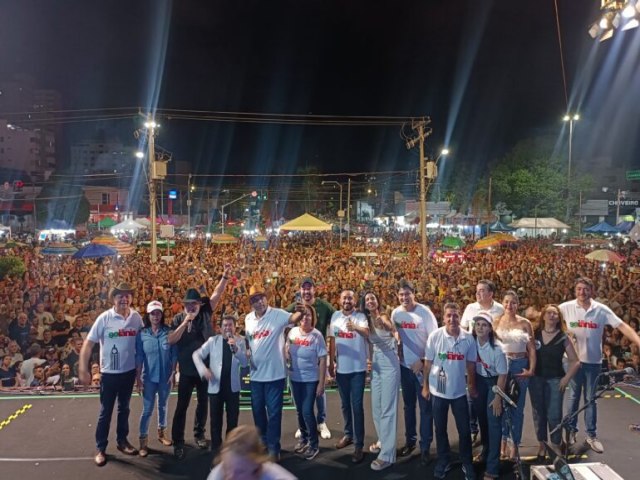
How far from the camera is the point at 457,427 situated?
435 cm

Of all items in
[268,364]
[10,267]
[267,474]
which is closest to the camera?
[267,474]

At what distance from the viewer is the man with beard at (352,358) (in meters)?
4.76

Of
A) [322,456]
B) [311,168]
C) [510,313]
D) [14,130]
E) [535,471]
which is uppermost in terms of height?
[14,130]

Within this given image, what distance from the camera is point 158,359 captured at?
4973 millimetres

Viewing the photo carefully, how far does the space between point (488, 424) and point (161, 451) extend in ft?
10.4

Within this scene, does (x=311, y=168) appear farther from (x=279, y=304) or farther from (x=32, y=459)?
(x=32, y=459)

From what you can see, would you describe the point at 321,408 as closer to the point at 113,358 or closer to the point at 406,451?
the point at 406,451

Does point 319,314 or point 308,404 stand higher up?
point 319,314

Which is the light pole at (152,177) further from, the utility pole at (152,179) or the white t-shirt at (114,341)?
the white t-shirt at (114,341)

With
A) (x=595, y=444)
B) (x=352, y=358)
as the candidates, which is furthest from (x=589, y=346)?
(x=352, y=358)

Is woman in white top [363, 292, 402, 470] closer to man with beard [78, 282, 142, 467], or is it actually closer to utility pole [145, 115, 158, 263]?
man with beard [78, 282, 142, 467]

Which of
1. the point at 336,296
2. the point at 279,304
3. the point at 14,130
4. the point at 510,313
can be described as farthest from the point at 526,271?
the point at 14,130

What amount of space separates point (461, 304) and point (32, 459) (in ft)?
25.6

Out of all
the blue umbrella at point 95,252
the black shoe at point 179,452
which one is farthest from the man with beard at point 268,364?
the blue umbrella at point 95,252
